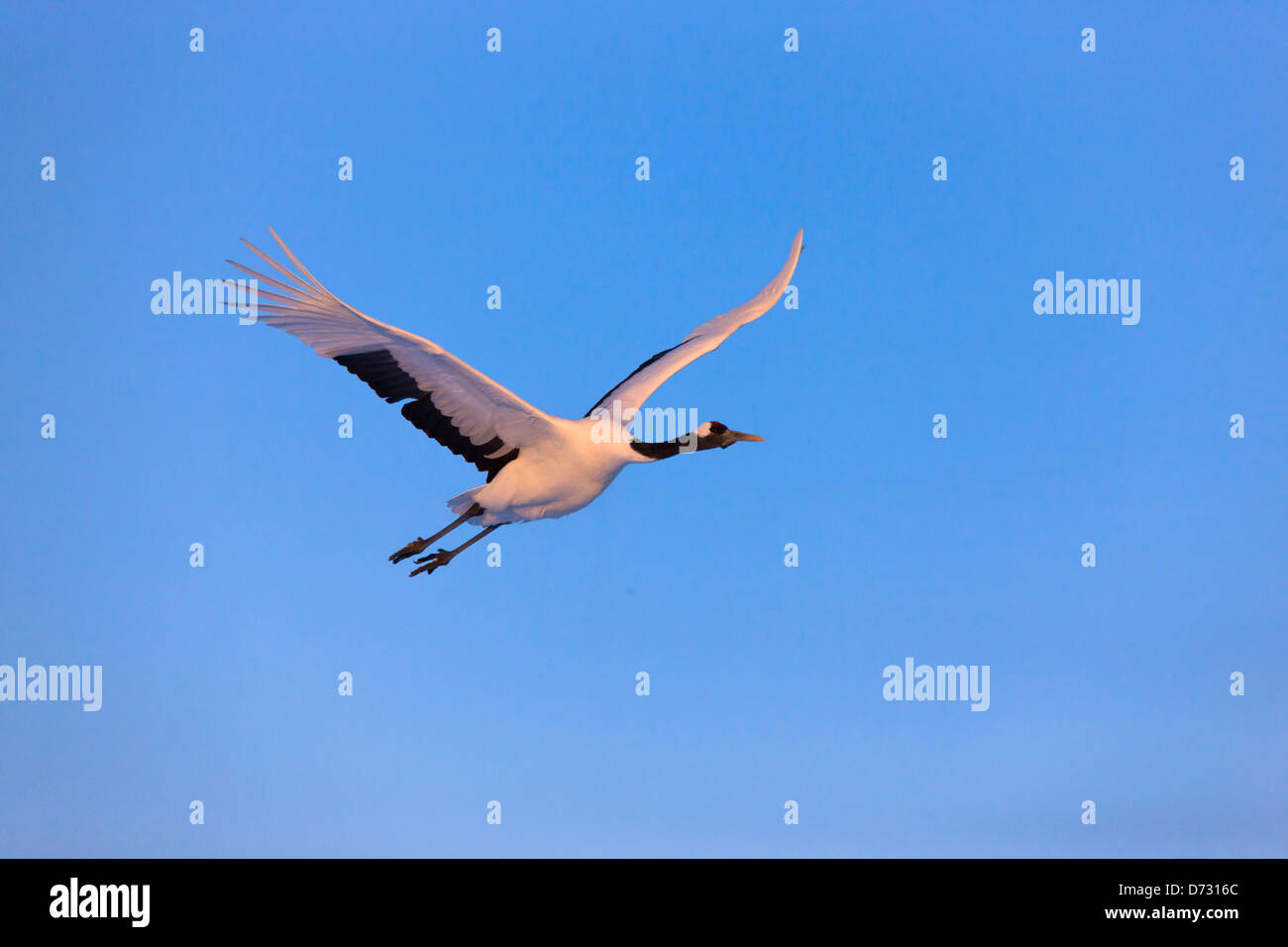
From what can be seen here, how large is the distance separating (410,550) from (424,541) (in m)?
0.18

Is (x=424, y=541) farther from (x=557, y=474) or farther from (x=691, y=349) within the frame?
(x=691, y=349)

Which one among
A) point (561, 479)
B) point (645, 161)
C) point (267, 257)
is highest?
point (645, 161)

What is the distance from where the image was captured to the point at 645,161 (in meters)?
13.5

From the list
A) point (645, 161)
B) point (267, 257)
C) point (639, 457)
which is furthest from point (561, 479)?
point (645, 161)

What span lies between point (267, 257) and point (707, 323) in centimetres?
566

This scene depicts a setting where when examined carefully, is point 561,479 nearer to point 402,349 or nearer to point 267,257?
point 402,349

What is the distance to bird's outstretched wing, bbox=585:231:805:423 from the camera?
12258 millimetres

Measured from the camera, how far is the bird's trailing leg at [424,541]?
11562 millimetres

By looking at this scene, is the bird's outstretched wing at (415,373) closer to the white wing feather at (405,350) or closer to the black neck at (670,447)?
the white wing feather at (405,350)

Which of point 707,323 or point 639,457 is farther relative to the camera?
point 707,323

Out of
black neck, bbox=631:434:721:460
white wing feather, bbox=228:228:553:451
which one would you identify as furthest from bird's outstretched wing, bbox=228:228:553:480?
black neck, bbox=631:434:721:460

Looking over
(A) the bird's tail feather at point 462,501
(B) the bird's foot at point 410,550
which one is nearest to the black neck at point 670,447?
(A) the bird's tail feather at point 462,501

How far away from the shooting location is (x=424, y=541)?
11.7m

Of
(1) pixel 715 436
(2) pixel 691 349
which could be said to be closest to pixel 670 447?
(1) pixel 715 436
